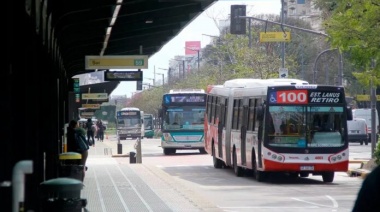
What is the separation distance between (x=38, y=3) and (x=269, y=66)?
57.0 metres

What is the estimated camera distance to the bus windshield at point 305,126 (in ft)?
105

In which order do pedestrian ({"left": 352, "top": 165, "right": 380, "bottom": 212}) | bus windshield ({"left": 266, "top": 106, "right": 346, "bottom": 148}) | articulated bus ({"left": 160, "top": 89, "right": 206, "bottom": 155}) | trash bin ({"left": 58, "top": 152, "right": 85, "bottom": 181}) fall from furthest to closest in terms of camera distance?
articulated bus ({"left": 160, "top": 89, "right": 206, "bottom": 155}) < bus windshield ({"left": 266, "top": 106, "right": 346, "bottom": 148}) < trash bin ({"left": 58, "top": 152, "right": 85, "bottom": 181}) < pedestrian ({"left": 352, "top": 165, "right": 380, "bottom": 212})

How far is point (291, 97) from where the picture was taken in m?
32.5

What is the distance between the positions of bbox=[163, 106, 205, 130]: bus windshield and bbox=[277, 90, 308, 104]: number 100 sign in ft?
69.4

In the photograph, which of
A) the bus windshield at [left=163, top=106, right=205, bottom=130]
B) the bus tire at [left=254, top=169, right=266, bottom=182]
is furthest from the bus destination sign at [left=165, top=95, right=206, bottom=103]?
the bus tire at [left=254, top=169, right=266, bottom=182]

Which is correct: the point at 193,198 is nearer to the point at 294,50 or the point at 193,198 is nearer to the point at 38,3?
the point at 38,3

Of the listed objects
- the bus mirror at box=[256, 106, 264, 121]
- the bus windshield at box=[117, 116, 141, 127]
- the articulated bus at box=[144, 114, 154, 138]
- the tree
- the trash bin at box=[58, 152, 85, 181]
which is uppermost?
the tree

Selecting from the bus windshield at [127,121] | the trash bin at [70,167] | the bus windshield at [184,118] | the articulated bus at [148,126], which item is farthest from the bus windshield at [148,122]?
the trash bin at [70,167]

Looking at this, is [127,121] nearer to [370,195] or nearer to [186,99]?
[186,99]

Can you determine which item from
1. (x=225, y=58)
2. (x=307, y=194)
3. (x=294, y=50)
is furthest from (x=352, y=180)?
(x=294, y=50)

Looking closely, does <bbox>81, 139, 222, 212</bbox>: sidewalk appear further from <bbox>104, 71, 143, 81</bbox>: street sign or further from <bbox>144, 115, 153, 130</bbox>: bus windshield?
<bbox>144, 115, 153, 130</bbox>: bus windshield

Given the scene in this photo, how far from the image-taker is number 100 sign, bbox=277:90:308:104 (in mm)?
32500

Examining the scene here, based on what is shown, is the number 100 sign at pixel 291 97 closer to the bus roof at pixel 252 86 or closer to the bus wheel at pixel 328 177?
the bus roof at pixel 252 86

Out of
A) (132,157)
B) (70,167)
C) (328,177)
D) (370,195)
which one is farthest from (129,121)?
(370,195)
